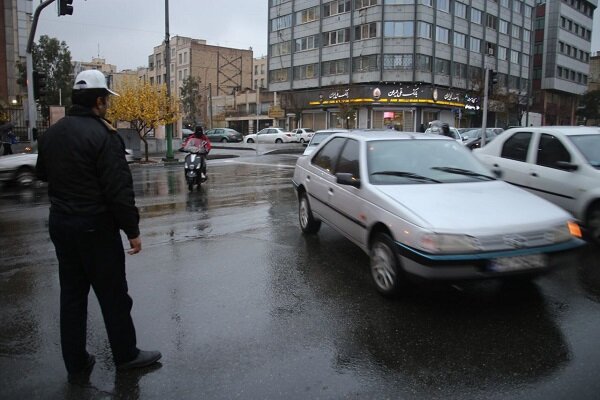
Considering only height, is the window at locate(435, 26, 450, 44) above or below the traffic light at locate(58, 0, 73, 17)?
above

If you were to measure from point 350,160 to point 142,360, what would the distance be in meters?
3.48

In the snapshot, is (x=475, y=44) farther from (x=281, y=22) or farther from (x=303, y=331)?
(x=303, y=331)

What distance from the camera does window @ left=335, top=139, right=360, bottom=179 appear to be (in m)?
5.93

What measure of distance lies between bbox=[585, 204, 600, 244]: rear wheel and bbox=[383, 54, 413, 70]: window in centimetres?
4778

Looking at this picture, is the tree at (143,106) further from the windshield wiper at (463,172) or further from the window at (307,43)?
the window at (307,43)

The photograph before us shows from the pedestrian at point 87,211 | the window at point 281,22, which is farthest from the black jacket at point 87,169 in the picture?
the window at point 281,22

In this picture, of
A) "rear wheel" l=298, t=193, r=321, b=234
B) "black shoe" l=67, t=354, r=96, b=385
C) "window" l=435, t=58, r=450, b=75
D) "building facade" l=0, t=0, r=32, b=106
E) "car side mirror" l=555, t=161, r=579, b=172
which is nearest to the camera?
"black shoe" l=67, t=354, r=96, b=385

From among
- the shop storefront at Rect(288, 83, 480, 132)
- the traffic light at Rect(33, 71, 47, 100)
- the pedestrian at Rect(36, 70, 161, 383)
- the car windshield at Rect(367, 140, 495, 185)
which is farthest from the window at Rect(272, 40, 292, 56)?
the pedestrian at Rect(36, 70, 161, 383)

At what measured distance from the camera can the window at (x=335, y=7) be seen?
2215 inches

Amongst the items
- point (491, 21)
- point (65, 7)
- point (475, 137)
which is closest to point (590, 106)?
point (491, 21)

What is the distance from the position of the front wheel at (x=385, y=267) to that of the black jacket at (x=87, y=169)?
243 cm

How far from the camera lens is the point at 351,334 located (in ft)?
13.5

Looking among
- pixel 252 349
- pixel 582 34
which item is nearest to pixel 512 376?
pixel 252 349

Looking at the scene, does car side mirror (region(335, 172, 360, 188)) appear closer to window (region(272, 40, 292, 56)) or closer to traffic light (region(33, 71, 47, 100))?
traffic light (region(33, 71, 47, 100))
